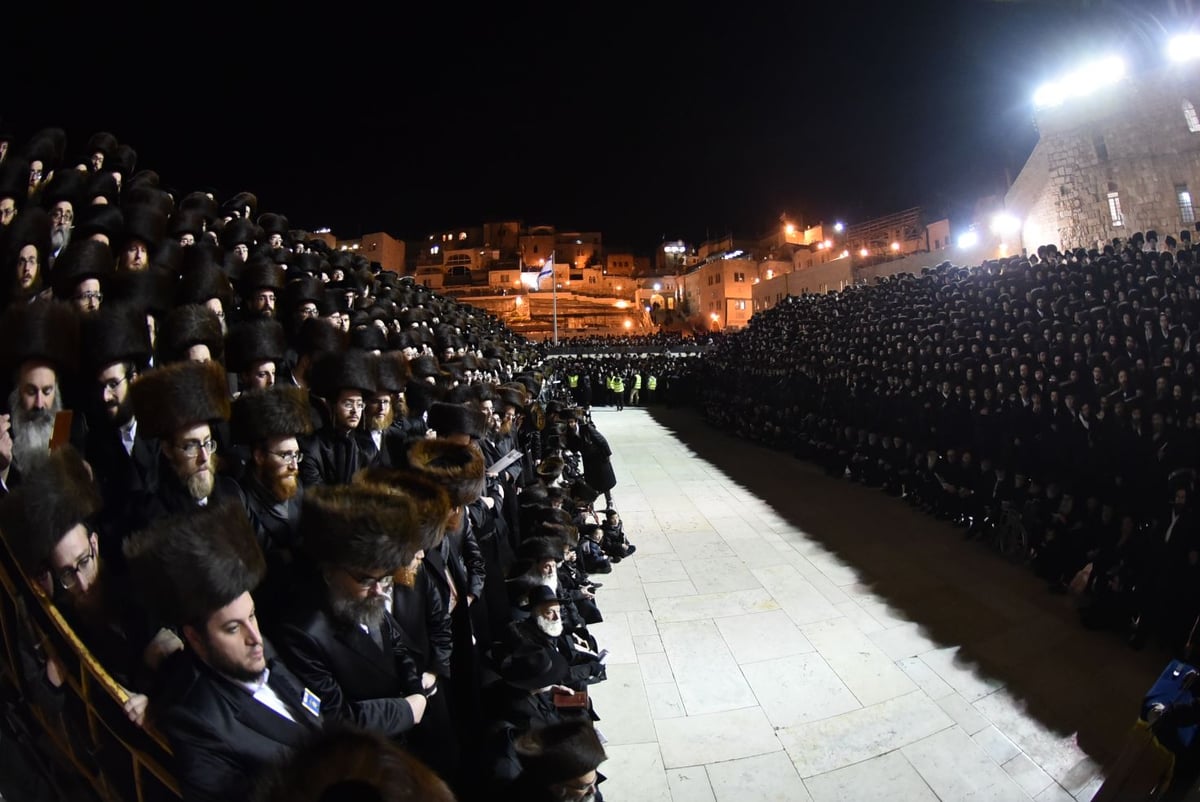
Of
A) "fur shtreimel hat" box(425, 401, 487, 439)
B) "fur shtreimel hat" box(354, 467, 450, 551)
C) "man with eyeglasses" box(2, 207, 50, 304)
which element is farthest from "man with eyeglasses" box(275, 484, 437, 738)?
"man with eyeglasses" box(2, 207, 50, 304)

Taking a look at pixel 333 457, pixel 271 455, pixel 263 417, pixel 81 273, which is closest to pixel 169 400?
pixel 263 417

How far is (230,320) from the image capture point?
19.3ft

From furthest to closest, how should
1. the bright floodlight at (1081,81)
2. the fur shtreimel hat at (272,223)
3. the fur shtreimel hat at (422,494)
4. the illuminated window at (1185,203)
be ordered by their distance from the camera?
the bright floodlight at (1081,81)
the illuminated window at (1185,203)
the fur shtreimel hat at (272,223)
the fur shtreimel hat at (422,494)

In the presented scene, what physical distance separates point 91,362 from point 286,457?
139cm

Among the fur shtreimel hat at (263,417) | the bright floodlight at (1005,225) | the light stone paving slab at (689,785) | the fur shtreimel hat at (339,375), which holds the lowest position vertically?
the light stone paving slab at (689,785)

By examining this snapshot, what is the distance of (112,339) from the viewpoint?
3180 mm

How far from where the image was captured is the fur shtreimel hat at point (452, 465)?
133 inches

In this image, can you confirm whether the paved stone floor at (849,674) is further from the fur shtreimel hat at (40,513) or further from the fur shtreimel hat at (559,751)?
the fur shtreimel hat at (40,513)

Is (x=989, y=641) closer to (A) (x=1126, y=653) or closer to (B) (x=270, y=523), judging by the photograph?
(A) (x=1126, y=653)

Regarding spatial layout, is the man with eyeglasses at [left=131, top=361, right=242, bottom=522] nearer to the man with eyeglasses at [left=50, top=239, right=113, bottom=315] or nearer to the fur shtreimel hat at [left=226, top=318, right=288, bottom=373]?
the fur shtreimel hat at [left=226, top=318, right=288, bottom=373]

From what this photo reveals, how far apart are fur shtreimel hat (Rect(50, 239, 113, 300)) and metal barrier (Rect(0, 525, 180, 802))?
3.30 m

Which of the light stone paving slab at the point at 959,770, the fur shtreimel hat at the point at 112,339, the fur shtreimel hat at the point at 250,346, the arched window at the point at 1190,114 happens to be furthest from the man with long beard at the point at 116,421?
the arched window at the point at 1190,114

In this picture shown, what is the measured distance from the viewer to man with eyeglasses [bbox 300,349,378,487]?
3688 mm

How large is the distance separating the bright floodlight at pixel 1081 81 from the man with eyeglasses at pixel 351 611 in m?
28.2
